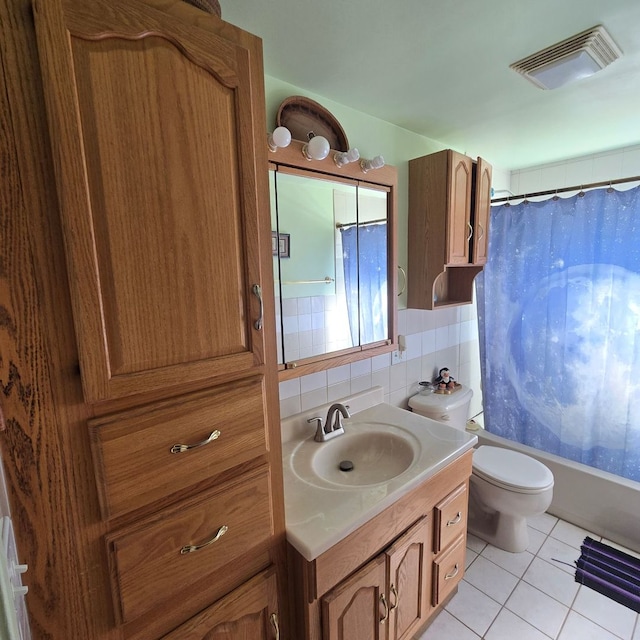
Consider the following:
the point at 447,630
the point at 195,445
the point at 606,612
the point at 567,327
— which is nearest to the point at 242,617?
the point at 195,445

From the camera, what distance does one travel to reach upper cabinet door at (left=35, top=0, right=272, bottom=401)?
0.52 meters

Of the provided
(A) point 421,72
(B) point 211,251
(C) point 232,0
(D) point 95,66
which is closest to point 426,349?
(A) point 421,72

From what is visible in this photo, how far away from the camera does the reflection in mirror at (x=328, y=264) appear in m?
1.28

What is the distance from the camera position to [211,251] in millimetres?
669

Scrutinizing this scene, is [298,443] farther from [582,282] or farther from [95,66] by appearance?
[582,282]

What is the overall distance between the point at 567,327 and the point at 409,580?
1662 mm

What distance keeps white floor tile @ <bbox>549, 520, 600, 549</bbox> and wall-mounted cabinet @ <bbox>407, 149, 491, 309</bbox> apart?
1474mm

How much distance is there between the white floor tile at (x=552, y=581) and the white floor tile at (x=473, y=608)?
270mm

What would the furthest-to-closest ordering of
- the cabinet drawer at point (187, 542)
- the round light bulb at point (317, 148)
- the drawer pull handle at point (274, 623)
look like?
the round light bulb at point (317, 148) < the drawer pull handle at point (274, 623) < the cabinet drawer at point (187, 542)

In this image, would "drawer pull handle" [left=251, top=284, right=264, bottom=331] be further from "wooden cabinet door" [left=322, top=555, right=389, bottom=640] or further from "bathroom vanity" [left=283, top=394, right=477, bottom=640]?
"wooden cabinet door" [left=322, top=555, right=389, bottom=640]

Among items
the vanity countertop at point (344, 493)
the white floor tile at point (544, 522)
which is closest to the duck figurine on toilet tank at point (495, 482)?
the white floor tile at point (544, 522)

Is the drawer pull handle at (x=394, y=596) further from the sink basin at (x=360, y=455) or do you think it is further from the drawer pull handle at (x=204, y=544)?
the drawer pull handle at (x=204, y=544)

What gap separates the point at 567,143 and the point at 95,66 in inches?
96.5

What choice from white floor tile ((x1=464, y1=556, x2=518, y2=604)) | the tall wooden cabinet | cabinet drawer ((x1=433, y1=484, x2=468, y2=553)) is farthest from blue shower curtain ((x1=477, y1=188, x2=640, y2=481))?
the tall wooden cabinet
